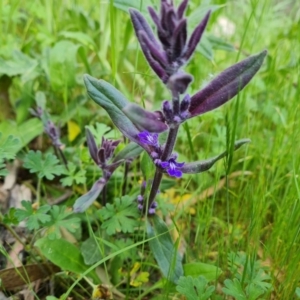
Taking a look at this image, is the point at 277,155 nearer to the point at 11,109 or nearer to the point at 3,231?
the point at 3,231

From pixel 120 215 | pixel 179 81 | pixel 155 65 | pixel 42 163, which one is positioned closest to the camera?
pixel 179 81

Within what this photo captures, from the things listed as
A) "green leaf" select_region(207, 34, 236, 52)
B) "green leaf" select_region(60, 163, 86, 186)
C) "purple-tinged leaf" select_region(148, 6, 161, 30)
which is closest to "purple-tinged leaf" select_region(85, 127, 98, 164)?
"green leaf" select_region(60, 163, 86, 186)

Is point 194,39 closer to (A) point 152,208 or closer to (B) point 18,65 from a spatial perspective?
(A) point 152,208

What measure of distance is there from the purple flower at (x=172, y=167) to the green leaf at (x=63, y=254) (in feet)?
1.58

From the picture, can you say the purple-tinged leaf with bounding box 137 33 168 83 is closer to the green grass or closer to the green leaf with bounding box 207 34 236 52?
the green grass

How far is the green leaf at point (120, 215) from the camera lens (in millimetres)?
1572

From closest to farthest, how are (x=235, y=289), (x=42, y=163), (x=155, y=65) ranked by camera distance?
(x=155, y=65) → (x=235, y=289) → (x=42, y=163)

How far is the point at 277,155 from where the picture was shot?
190cm

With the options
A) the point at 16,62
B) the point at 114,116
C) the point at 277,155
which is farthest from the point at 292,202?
the point at 16,62

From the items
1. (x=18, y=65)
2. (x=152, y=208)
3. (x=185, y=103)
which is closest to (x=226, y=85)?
(x=185, y=103)

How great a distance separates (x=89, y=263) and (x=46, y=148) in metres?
0.83

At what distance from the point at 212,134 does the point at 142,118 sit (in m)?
1.08

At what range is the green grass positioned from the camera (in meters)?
1.60

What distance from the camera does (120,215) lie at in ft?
5.25
